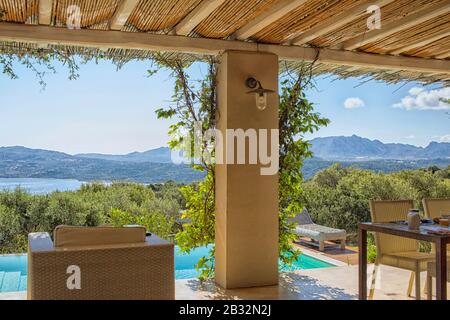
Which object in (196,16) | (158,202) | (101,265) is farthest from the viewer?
(158,202)

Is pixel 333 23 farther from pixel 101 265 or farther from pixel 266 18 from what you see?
pixel 101 265

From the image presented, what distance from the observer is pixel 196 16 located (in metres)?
4.02

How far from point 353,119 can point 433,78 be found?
31.6 feet

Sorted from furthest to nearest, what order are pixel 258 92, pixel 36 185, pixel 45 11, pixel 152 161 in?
pixel 152 161, pixel 36 185, pixel 258 92, pixel 45 11

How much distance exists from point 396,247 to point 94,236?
9.29ft

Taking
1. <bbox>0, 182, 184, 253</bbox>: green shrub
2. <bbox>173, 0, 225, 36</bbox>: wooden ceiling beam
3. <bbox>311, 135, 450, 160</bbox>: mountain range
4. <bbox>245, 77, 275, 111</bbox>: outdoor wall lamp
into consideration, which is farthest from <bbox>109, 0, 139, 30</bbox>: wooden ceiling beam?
<bbox>311, 135, 450, 160</bbox>: mountain range

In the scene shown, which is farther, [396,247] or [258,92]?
[258,92]

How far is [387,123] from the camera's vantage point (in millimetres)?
15148

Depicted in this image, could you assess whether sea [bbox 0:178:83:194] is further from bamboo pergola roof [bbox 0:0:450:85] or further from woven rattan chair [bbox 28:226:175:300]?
woven rattan chair [bbox 28:226:175:300]

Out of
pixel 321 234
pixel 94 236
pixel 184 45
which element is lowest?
pixel 321 234

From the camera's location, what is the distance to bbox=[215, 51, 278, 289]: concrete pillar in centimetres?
473

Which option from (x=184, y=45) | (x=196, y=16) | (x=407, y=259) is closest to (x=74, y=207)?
(x=184, y=45)

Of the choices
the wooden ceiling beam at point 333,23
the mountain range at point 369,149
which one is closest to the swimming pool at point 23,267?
the wooden ceiling beam at point 333,23

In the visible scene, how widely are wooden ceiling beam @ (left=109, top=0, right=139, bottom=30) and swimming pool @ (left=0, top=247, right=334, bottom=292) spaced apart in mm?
2488
